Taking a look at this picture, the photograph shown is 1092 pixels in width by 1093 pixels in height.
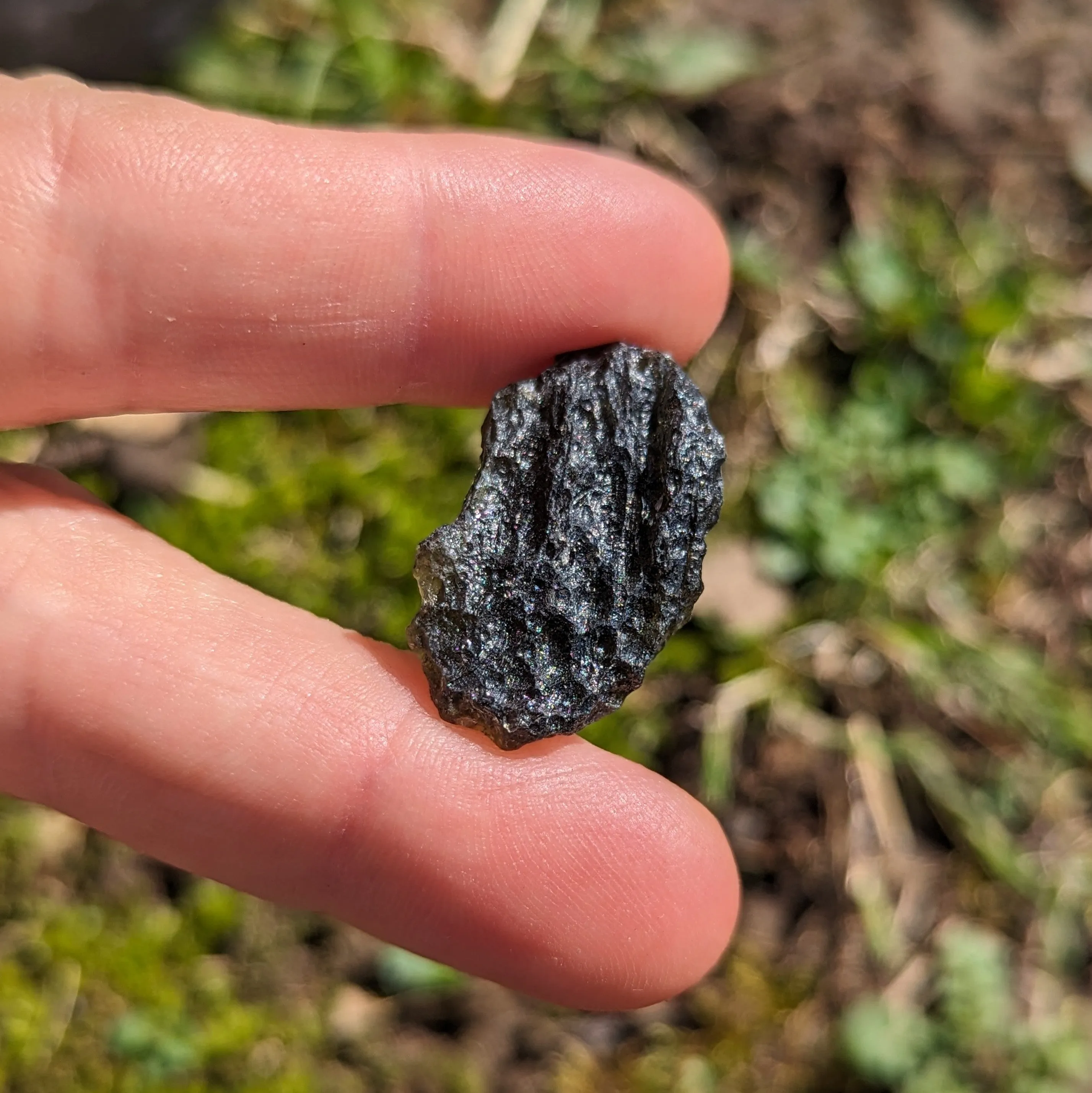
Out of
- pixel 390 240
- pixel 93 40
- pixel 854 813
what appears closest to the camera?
pixel 390 240

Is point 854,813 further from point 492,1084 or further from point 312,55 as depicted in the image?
point 312,55

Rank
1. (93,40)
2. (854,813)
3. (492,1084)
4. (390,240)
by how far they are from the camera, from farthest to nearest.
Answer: (93,40)
(854,813)
(492,1084)
(390,240)

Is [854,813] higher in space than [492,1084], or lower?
higher

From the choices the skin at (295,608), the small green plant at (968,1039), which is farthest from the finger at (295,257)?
the small green plant at (968,1039)

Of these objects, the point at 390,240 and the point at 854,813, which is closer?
the point at 390,240

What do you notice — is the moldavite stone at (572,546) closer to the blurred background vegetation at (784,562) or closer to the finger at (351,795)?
the finger at (351,795)

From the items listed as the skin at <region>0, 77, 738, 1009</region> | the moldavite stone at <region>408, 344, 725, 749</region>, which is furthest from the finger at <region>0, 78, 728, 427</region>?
the moldavite stone at <region>408, 344, 725, 749</region>

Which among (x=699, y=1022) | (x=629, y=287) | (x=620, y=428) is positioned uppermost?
(x=629, y=287)

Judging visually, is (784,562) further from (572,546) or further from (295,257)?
(295,257)

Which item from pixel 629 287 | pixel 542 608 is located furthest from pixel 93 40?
pixel 542 608
